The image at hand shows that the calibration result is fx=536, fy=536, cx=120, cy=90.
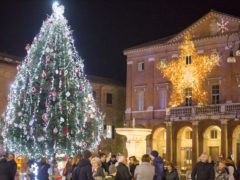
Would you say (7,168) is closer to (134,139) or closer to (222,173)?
(222,173)

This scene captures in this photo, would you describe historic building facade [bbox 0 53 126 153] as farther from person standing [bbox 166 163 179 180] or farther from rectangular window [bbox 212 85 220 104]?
person standing [bbox 166 163 179 180]

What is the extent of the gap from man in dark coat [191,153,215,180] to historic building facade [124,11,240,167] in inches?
1058

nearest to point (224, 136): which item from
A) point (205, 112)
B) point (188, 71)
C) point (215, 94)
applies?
point (205, 112)

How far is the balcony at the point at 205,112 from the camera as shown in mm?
40375

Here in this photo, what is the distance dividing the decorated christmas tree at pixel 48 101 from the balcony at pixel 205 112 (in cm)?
1752

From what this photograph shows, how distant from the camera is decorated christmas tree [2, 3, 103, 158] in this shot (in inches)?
987

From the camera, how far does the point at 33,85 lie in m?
25.3

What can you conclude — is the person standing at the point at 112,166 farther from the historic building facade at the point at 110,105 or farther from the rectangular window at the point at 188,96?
the historic building facade at the point at 110,105

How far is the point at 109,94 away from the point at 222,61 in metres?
15.5

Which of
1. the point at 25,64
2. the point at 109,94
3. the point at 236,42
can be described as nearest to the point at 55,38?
the point at 25,64

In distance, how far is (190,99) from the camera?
148 ft

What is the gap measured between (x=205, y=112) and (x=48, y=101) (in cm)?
1963

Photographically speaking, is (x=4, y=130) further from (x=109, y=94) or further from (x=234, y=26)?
(x=109, y=94)

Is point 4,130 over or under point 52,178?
over
